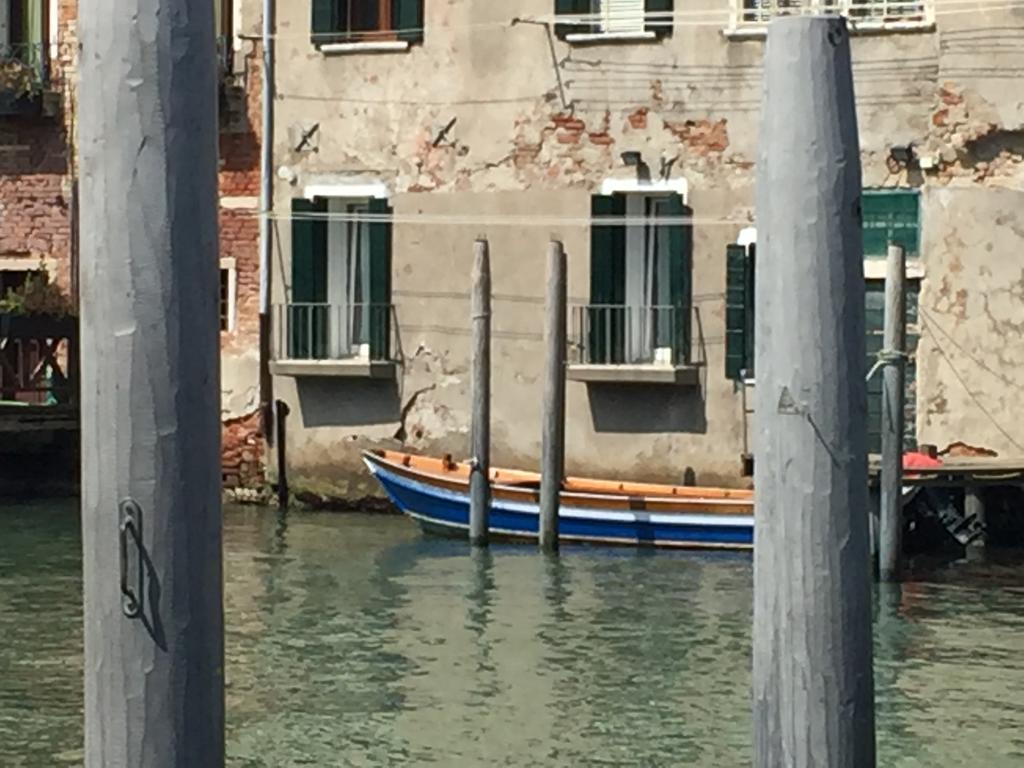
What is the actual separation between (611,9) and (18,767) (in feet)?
33.6

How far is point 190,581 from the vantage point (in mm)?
2932

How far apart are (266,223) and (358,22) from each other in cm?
175

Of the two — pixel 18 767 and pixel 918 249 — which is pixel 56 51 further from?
pixel 18 767

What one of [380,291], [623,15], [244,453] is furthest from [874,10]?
[244,453]

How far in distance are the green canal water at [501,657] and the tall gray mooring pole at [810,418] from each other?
5.49 meters

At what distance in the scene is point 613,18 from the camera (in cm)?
1783

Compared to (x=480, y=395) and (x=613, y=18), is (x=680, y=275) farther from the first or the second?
(x=480, y=395)

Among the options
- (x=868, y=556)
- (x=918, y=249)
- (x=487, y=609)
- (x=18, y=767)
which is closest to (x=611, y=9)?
(x=918, y=249)

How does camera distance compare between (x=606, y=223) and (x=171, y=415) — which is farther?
(x=606, y=223)

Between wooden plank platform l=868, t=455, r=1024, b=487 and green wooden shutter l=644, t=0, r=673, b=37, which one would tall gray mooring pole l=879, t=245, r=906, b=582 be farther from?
green wooden shutter l=644, t=0, r=673, b=37

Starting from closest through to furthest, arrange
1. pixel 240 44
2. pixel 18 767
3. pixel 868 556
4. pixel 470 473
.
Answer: pixel 868 556 < pixel 18 767 < pixel 470 473 < pixel 240 44

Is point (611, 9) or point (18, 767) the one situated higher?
point (611, 9)

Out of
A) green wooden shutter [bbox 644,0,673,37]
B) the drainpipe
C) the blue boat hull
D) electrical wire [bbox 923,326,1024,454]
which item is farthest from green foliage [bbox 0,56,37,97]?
electrical wire [bbox 923,326,1024,454]

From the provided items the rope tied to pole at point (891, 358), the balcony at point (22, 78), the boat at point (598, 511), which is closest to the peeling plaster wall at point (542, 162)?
the boat at point (598, 511)
